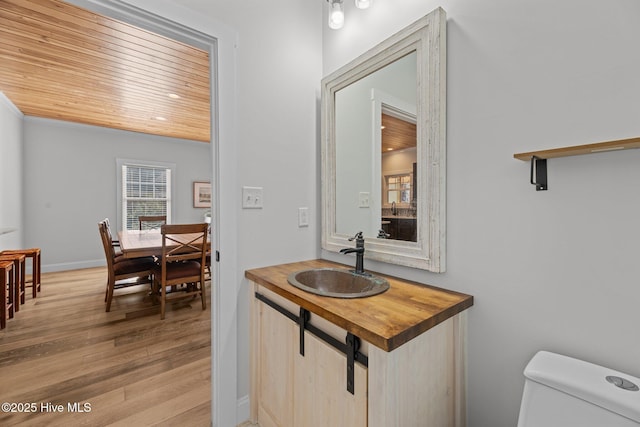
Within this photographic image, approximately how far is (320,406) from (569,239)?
3.41 ft

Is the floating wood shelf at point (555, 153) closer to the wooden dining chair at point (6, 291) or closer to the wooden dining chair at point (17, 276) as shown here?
the wooden dining chair at point (6, 291)

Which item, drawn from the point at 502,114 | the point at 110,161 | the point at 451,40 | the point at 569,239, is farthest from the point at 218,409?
the point at 110,161

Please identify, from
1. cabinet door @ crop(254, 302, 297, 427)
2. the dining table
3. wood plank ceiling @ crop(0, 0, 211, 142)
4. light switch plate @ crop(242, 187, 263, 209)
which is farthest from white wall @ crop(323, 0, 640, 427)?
the dining table

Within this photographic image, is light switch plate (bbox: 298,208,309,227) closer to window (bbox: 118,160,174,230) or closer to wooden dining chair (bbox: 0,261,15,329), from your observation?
wooden dining chair (bbox: 0,261,15,329)

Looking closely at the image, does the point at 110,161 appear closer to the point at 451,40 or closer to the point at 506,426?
the point at 451,40

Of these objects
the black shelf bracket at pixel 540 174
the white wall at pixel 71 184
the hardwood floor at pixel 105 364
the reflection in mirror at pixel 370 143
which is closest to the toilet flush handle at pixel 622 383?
the black shelf bracket at pixel 540 174

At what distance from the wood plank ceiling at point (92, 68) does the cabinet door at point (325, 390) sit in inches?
98.4

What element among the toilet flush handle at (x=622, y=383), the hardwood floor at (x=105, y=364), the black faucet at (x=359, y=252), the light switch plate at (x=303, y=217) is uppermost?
the light switch plate at (x=303, y=217)

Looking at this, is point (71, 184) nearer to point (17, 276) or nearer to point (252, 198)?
point (17, 276)

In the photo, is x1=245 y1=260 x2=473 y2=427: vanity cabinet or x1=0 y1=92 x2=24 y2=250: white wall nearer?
x1=245 y1=260 x2=473 y2=427: vanity cabinet

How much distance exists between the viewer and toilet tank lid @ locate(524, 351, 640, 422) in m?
0.67

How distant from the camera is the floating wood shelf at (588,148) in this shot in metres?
0.73

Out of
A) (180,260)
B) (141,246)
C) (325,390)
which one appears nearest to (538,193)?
(325,390)

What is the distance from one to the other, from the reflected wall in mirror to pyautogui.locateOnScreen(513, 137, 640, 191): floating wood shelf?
1.07 ft
